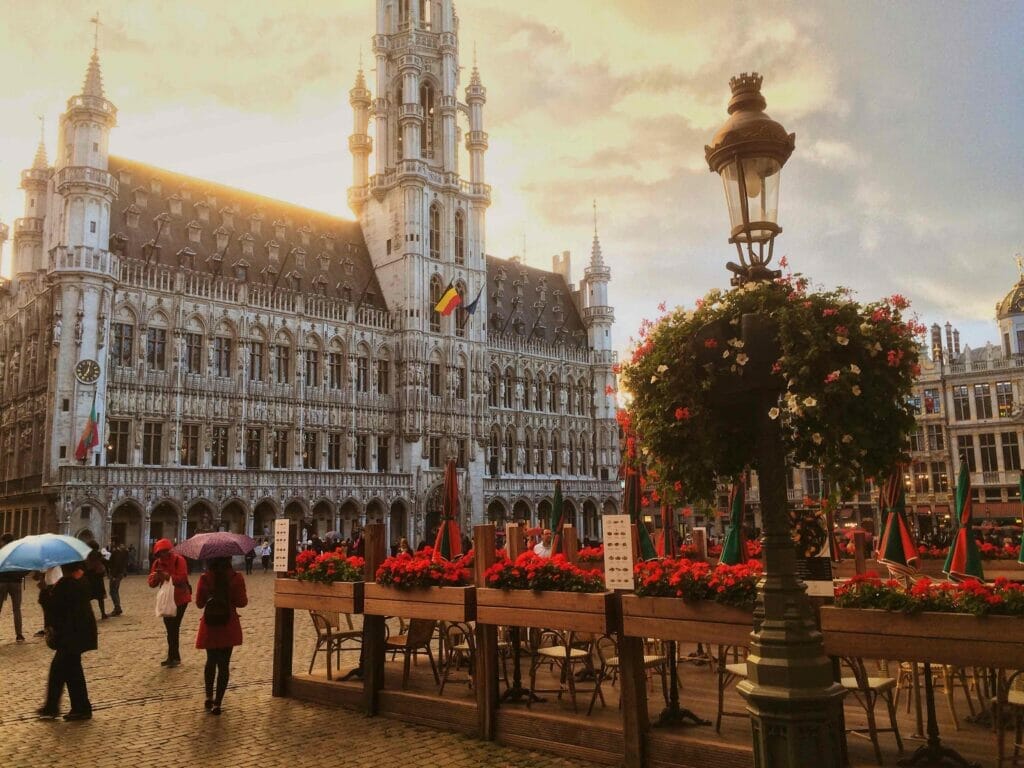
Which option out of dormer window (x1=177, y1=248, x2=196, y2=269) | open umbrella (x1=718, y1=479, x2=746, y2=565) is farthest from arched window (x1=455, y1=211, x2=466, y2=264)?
open umbrella (x1=718, y1=479, x2=746, y2=565)

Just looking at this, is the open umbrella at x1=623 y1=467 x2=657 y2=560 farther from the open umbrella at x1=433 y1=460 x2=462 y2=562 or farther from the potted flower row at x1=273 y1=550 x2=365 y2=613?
the potted flower row at x1=273 y1=550 x2=365 y2=613

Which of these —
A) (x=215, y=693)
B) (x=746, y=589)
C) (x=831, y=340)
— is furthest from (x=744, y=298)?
(x=215, y=693)

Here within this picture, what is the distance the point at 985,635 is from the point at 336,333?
135 ft

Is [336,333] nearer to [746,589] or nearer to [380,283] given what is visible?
[380,283]

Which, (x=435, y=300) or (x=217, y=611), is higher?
(x=435, y=300)

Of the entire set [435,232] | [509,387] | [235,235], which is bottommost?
[509,387]

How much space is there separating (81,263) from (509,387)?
27.3 m

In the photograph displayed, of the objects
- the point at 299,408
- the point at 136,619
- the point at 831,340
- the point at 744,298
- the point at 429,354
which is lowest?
the point at 136,619

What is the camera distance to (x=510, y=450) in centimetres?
5347

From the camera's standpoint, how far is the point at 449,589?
339 inches

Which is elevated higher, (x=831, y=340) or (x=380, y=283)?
(x=380, y=283)

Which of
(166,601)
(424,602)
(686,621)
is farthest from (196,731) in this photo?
(686,621)

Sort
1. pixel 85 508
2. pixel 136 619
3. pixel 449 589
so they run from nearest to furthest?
pixel 449 589 < pixel 136 619 < pixel 85 508

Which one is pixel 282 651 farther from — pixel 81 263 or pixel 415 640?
pixel 81 263
